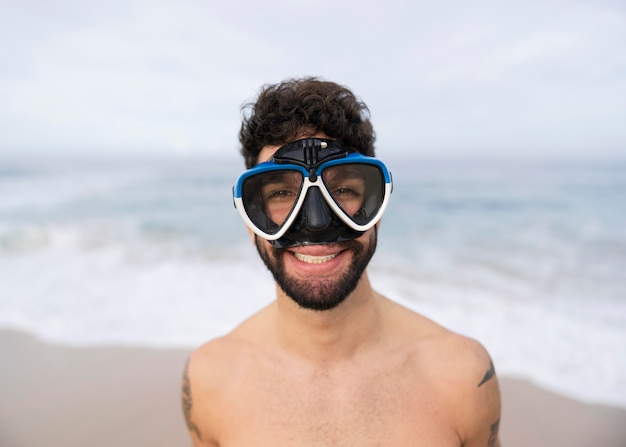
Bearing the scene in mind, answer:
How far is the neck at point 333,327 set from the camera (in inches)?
69.7

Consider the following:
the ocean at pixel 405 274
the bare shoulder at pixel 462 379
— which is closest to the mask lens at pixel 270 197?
the bare shoulder at pixel 462 379

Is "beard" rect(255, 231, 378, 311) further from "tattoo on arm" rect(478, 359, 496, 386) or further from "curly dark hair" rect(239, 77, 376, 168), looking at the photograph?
"tattoo on arm" rect(478, 359, 496, 386)

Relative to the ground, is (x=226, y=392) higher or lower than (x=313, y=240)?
lower

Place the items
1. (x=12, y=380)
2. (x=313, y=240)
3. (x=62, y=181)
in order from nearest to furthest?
(x=313, y=240)
(x=12, y=380)
(x=62, y=181)

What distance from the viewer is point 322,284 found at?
161 centimetres

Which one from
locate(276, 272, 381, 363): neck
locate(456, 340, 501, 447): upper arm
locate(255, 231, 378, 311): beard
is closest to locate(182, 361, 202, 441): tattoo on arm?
locate(276, 272, 381, 363): neck

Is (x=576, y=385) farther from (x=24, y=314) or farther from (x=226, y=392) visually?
(x=24, y=314)

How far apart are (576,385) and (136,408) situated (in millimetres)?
4070

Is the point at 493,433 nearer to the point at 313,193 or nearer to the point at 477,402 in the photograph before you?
the point at 477,402

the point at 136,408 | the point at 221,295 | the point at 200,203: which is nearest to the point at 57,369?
the point at 136,408

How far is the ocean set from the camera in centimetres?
457

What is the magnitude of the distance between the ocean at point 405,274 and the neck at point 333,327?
2.86 m

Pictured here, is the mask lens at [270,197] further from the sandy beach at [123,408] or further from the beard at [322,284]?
the sandy beach at [123,408]

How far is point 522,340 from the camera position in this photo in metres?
4.50
